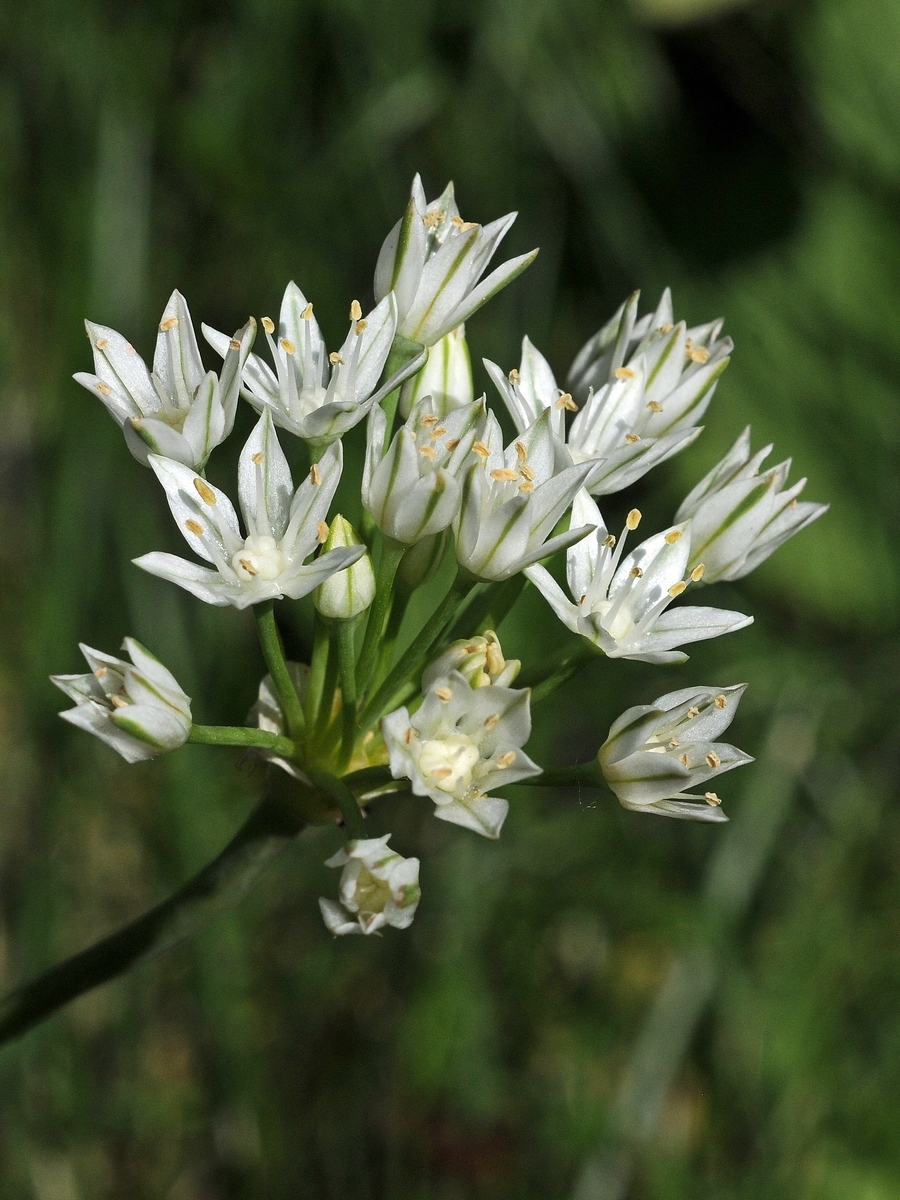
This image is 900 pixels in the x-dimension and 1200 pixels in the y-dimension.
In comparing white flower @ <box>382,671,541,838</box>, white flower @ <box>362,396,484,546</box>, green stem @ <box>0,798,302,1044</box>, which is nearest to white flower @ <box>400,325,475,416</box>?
white flower @ <box>362,396,484,546</box>

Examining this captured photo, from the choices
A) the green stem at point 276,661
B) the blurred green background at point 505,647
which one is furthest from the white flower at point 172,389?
the blurred green background at point 505,647

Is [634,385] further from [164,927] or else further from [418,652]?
[164,927]

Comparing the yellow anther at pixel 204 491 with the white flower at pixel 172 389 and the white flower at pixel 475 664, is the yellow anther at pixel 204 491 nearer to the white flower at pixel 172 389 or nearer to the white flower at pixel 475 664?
the white flower at pixel 172 389

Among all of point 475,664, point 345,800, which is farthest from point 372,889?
point 475,664

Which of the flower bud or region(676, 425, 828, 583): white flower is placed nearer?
the flower bud

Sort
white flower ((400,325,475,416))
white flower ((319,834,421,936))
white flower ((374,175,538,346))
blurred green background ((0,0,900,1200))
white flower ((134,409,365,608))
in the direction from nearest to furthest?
white flower ((319,834,421,936)) → white flower ((134,409,365,608)) → white flower ((374,175,538,346)) → white flower ((400,325,475,416)) → blurred green background ((0,0,900,1200))

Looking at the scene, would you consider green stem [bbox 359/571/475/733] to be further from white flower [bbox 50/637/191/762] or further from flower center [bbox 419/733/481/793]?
white flower [bbox 50/637/191/762]
